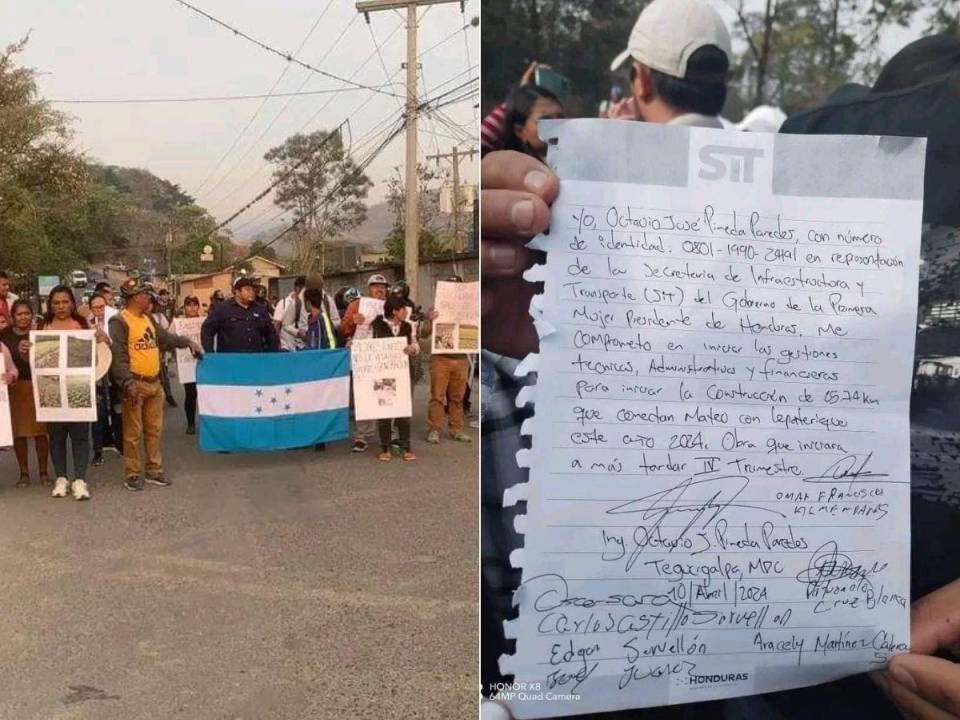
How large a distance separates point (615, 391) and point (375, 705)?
210 cm

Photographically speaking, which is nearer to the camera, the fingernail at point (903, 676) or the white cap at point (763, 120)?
the white cap at point (763, 120)

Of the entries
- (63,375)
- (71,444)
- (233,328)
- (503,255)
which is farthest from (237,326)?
(503,255)

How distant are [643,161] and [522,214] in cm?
23

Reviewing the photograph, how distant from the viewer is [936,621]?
5.56 ft

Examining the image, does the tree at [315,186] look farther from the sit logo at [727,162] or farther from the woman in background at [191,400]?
the sit logo at [727,162]

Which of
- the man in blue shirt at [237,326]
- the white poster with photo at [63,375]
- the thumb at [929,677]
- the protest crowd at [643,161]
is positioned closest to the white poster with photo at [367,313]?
the man in blue shirt at [237,326]

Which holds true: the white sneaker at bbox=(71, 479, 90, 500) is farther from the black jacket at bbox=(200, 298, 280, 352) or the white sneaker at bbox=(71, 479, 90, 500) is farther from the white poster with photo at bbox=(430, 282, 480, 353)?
the white poster with photo at bbox=(430, 282, 480, 353)

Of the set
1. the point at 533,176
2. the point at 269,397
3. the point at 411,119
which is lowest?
the point at 269,397

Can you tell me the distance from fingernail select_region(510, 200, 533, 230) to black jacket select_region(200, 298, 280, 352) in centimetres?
597

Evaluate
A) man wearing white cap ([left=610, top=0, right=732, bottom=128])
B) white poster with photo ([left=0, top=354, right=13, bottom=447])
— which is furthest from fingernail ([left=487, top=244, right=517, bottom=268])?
white poster with photo ([left=0, top=354, right=13, bottom=447])

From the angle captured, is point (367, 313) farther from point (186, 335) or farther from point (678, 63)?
point (678, 63)

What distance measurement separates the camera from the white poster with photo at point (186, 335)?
8.67 m

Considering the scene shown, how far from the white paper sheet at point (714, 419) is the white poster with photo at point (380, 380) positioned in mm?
5605

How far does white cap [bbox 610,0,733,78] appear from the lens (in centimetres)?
150
